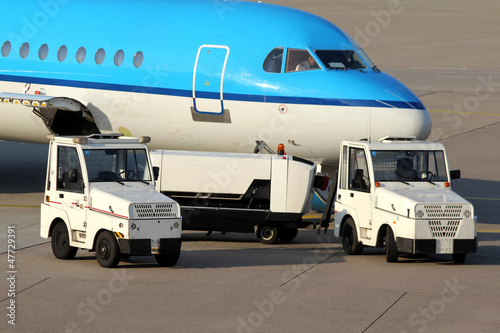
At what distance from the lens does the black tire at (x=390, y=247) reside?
62.0 feet

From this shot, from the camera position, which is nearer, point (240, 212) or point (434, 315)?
point (434, 315)

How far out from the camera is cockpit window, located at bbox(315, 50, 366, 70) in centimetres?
2250

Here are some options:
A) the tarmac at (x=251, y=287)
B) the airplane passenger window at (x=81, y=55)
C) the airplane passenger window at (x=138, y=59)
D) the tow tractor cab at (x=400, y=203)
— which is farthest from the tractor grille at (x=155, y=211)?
the airplane passenger window at (x=81, y=55)

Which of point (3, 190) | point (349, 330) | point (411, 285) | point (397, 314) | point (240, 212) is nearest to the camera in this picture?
point (349, 330)

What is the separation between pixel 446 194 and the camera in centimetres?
1934

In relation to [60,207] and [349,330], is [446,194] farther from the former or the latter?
[60,207]

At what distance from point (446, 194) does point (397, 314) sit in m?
4.94

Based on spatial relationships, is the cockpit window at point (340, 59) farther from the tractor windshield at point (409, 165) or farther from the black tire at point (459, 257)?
the black tire at point (459, 257)

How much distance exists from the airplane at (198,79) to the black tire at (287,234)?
2.10m

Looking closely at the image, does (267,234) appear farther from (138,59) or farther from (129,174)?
(138,59)

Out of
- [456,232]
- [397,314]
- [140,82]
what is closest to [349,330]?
[397,314]

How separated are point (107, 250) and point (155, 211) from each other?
1265 millimetres

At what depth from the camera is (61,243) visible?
1908cm

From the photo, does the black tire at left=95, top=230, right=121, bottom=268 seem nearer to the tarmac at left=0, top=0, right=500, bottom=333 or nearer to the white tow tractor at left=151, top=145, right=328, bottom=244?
the tarmac at left=0, top=0, right=500, bottom=333
